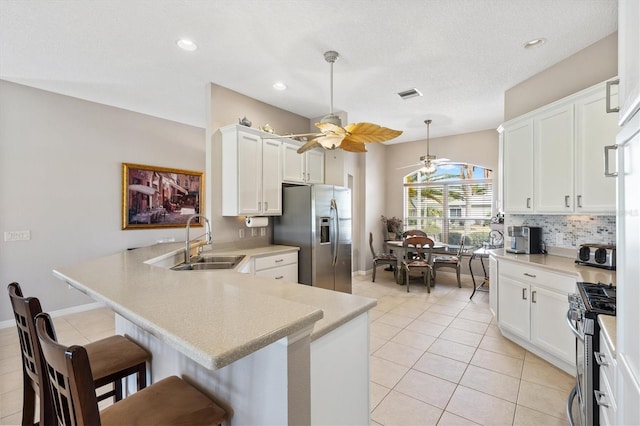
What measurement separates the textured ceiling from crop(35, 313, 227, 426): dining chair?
247 centimetres

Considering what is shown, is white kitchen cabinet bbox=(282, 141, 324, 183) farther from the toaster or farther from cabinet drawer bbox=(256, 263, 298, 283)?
the toaster

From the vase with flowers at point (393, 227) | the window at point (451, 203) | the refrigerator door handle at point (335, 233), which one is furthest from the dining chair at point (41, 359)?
the window at point (451, 203)

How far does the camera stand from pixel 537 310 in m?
2.73

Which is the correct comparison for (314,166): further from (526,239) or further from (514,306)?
(514,306)

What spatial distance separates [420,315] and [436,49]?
3.19 metres

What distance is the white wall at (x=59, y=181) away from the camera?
3518 mm

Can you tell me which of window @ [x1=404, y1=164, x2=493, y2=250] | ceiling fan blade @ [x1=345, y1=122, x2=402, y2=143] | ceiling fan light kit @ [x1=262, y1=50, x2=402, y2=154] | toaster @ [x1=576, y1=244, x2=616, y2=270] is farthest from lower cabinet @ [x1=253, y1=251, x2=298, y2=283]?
window @ [x1=404, y1=164, x2=493, y2=250]

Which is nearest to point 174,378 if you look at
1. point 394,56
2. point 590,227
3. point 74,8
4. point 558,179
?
point 74,8

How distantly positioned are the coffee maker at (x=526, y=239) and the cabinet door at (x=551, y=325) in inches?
27.6

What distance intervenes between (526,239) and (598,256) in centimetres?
78

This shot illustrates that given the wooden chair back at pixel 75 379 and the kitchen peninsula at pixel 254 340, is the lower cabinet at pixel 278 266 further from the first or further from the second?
the wooden chair back at pixel 75 379

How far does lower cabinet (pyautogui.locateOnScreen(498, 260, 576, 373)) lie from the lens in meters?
2.48

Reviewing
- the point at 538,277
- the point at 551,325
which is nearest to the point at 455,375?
the point at 551,325

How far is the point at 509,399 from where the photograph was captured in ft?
7.20
